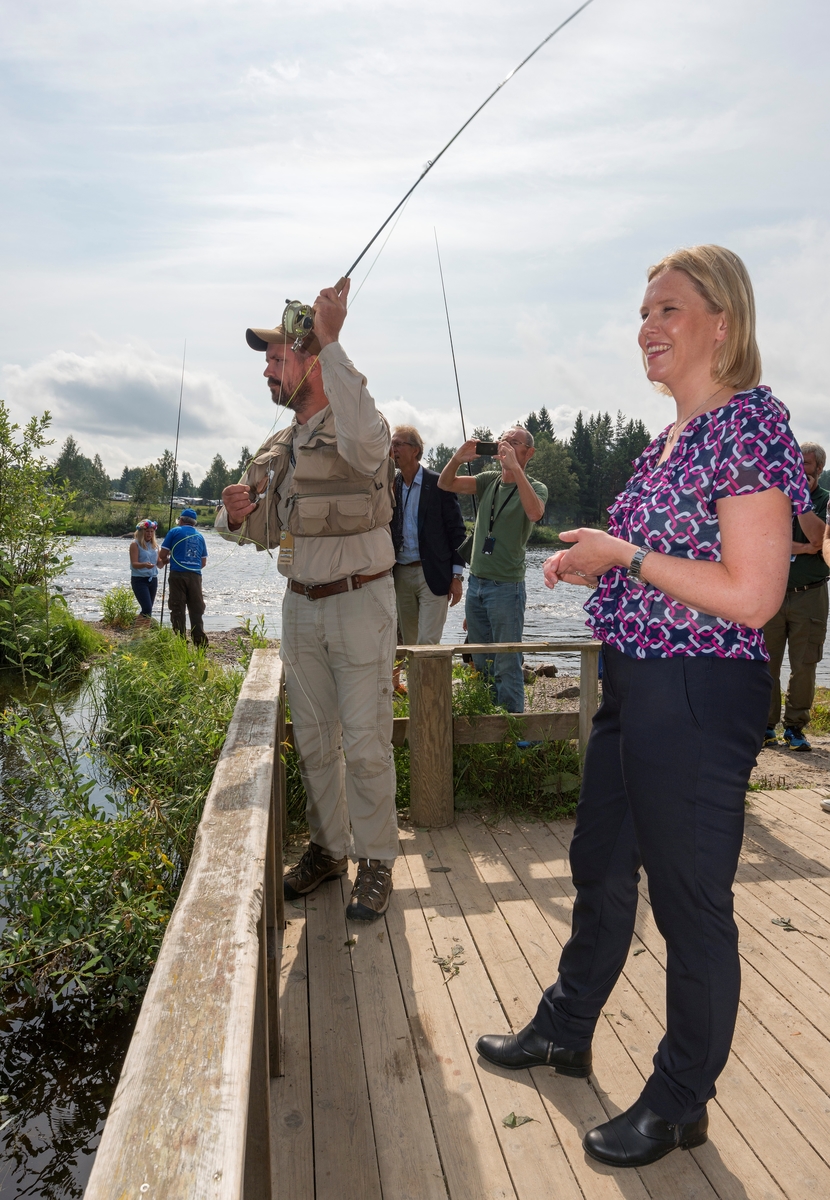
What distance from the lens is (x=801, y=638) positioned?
5.57m

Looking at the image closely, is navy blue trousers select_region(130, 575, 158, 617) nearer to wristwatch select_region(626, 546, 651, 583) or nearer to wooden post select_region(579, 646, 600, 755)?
wooden post select_region(579, 646, 600, 755)

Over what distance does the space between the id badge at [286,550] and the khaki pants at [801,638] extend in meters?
3.70

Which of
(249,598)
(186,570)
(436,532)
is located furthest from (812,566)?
(249,598)

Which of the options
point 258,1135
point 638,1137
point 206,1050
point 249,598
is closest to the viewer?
point 206,1050

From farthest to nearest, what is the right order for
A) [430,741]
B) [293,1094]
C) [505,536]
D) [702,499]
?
[505,536]
[430,741]
[293,1094]
[702,499]

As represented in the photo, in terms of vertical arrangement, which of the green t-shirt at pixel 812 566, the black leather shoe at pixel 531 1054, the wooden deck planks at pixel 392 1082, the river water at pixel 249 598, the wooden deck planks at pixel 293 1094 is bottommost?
the river water at pixel 249 598

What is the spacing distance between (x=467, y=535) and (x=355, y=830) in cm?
282

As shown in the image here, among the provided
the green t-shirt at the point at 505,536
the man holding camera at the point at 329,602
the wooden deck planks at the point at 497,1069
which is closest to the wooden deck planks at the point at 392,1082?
the wooden deck planks at the point at 497,1069

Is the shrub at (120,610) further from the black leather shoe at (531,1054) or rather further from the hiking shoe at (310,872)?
the black leather shoe at (531,1054)

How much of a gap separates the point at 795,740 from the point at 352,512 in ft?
13.0

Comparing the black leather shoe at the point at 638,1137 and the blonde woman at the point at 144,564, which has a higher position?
the blonde woman at the point at 144,564

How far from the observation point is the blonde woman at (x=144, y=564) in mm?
12414

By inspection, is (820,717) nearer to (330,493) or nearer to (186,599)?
(330,493)

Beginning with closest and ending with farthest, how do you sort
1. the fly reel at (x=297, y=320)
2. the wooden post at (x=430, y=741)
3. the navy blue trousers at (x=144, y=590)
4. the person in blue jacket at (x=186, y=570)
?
1. the fly reel at (x=297, y=320)
2. the wooden post at (x=430, y=741)
3. the person in blue jacket at (x=186, y=570)
4. the navy blue trousers at (x=144, y=590)
